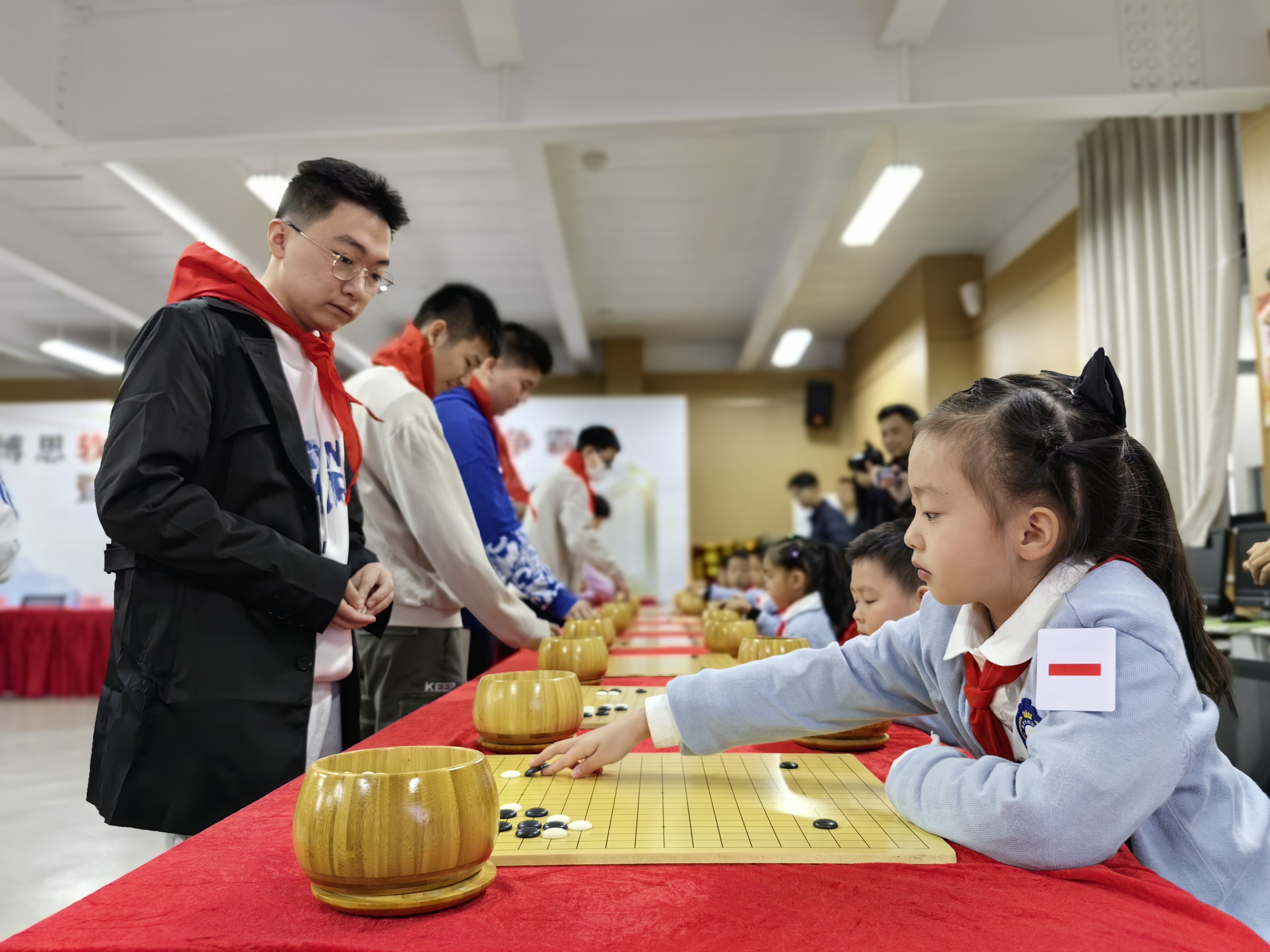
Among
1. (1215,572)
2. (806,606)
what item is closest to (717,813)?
(806,606)

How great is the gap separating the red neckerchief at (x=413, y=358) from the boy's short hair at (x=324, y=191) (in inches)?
26.4

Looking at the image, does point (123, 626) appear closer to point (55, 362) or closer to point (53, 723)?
point (53, 723)

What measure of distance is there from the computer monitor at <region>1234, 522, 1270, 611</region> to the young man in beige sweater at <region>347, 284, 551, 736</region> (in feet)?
9.37

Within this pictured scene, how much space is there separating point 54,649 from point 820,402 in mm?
7167

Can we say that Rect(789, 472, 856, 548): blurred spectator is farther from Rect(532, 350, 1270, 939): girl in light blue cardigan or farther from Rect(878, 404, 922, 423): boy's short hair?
Rect(532, 350, 1270, 939): girl in light blue cardigan

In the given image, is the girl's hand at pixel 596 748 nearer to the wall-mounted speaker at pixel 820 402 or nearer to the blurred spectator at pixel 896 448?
the blurred spectator at pixel 896 448

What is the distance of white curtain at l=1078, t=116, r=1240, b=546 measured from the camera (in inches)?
160

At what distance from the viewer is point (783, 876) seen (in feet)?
1.99

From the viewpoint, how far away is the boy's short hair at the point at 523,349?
3.00 metres

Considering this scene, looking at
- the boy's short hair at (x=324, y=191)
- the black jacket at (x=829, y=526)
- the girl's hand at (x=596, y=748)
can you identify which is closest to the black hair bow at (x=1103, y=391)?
the girl's hand at (x=596, y=748)

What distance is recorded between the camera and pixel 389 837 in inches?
21.2

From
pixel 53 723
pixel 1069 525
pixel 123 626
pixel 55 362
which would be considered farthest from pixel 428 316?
pixel 55 362

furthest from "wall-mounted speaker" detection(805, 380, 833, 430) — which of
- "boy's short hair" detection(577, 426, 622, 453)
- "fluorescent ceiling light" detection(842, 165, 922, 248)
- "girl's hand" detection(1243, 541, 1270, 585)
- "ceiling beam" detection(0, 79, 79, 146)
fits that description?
"girl's hand" detection(1243, 541, 1270, 585)

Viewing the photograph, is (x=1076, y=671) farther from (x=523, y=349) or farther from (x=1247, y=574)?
(x=1247, y=574)
